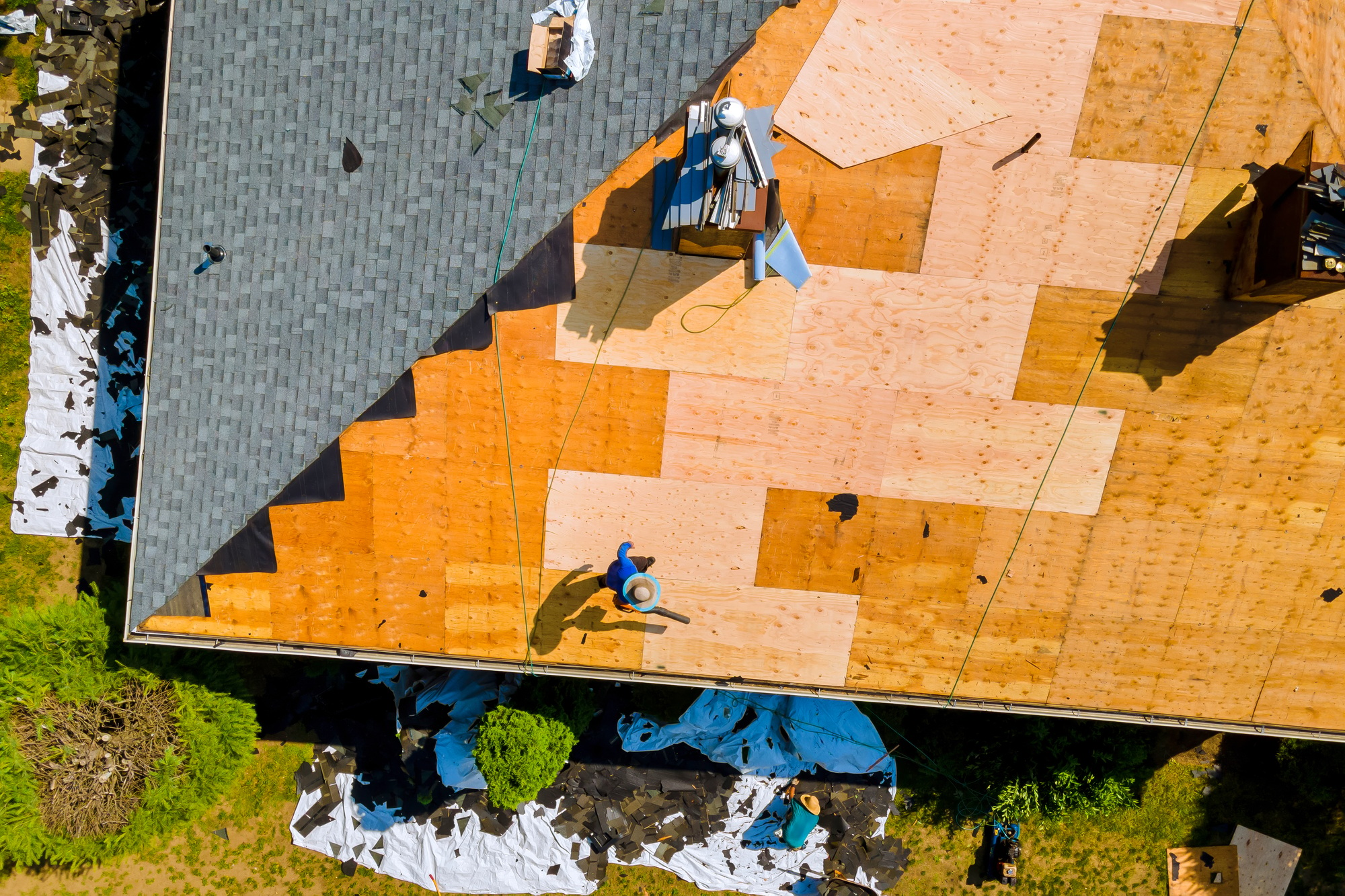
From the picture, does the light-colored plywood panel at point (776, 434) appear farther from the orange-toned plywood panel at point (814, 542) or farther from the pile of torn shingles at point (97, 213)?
the pile of torn shingles at point (97, 213)

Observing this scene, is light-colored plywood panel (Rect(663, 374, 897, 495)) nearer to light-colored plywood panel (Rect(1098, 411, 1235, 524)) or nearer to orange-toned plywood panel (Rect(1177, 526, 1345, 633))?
light-colored plywood panel (Rect(1098, 411, 1235, 524))

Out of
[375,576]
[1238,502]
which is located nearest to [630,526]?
[375,576]

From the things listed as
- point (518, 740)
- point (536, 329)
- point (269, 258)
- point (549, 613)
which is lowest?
point (518, 740)

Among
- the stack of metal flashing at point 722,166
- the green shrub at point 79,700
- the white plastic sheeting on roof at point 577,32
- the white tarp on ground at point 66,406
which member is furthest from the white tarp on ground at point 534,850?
the white plastic sheeting on roof at point 577,32

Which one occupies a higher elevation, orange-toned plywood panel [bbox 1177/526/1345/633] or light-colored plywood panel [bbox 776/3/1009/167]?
light-colored plywood panel [bbox 776/3/1009/167]

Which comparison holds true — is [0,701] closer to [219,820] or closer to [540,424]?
[219,820]

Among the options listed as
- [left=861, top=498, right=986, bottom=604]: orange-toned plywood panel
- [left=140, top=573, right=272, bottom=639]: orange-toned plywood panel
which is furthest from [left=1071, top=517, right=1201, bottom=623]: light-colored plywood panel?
[left=140, top=573, right=272, bottom=639]: orange-toned plywood panel

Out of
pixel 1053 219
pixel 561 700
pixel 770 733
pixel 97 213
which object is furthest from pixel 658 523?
pixel 97 213
